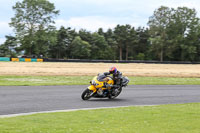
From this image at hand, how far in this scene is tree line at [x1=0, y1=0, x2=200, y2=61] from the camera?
70.4m

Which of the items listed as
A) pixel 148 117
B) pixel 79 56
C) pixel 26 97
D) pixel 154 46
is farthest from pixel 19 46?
pixel 148 117

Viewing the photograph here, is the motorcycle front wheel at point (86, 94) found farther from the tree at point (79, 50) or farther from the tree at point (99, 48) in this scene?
the tree at point (99, 48)

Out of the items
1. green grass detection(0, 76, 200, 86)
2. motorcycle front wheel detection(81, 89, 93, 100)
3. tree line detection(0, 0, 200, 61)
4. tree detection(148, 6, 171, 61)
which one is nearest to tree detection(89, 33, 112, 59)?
tree line detection(0, 0, 200, 61)

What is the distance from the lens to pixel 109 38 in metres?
104

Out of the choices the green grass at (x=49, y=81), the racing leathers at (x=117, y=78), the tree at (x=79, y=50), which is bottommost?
the green grass at (x=49, y=81)

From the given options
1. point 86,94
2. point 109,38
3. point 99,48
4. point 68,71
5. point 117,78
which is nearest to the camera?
point 86,94

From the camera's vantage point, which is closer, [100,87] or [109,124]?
[109,124]

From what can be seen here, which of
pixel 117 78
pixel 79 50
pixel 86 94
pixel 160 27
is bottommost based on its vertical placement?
pixel 86 94

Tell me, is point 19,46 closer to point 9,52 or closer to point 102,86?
point 9,52

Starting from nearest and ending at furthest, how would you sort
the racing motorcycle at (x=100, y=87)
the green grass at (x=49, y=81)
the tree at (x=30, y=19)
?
the racing motorcycle at (x=100, y=87) < the green grass at (x=49, y=81) < the tree at (x=30, y=19)

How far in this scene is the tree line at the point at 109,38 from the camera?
231 feet

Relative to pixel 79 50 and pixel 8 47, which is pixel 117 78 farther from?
pixel 79 50

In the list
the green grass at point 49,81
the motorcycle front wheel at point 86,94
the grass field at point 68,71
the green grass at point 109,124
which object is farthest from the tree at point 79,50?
the green grass at point 109,124

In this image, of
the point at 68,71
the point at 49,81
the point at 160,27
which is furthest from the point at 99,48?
the point at 49,81
